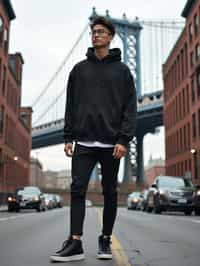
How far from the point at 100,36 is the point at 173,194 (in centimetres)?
1554

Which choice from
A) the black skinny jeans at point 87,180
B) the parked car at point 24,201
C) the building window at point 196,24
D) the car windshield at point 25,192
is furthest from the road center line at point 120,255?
the building window at point 196,24

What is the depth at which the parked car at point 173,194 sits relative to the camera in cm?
1977

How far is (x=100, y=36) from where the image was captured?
4.85m

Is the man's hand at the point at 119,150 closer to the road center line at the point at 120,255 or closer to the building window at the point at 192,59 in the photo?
the road center line at the point at 120,255

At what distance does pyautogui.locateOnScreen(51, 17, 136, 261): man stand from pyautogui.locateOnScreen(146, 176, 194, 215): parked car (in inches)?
598

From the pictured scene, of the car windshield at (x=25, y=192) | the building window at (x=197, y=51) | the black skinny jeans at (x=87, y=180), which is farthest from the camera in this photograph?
the building window at (x=197, y=51)

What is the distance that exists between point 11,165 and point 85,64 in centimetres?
5109

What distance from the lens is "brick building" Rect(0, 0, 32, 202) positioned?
4797cm

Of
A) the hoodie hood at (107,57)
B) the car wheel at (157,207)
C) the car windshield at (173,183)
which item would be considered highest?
the hoodie hood at (107,57)

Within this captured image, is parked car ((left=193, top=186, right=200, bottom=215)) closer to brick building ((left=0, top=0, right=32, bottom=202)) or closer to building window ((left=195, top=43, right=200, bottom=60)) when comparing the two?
brick building ((left=0, top=0, right=32, bottom=202))

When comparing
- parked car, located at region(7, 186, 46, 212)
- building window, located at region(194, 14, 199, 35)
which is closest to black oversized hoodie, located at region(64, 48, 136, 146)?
parked car, located at region(7, 186, 46, 212)

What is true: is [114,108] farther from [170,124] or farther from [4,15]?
[170,124]

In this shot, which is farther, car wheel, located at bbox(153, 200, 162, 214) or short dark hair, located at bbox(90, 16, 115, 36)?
car wheel, located at bbox(153, 200, 162, 214)

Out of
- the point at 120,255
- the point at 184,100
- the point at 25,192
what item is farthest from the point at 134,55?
the point at 120,255
